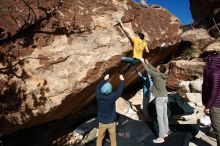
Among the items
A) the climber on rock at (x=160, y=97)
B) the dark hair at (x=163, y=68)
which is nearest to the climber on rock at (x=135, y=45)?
the climber on rock at (x=160, y=97)

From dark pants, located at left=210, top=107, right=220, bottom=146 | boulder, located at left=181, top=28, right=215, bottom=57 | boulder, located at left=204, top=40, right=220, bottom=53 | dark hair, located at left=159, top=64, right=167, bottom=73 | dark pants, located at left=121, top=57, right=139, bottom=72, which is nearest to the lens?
dark pants, located at left=210, top=107, right=220, bottom=146

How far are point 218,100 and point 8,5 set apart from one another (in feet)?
18.1

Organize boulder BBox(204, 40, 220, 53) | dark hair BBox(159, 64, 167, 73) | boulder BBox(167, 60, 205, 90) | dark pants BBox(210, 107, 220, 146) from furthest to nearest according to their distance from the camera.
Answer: boulder BBox(204, 40, 220, 53), boulder BBox(167, 60, 205, 90), dark hair BBox(159, 64, 167, 73), dark pants BBox(210, 107, 220, 146)

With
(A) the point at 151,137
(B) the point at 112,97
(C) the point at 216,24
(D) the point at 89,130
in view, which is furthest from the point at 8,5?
(C) the point at 216,24

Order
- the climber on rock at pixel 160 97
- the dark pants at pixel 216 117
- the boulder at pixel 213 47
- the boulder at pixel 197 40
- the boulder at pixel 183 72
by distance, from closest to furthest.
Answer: the dark pants at pixel 216 117
the climber on rock at pixel 160 97
the boulder at pixel 183 72
the boulder at pixel 213 47
the boulder at pixel 197 40

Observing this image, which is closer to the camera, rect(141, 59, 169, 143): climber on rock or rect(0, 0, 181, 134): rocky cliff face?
rect(0, 0, 181, 134): rocky cliff face

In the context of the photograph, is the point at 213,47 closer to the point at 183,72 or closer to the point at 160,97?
the point at 183,72

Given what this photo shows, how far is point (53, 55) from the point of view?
841 centimetres

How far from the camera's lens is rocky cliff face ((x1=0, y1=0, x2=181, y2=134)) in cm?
812

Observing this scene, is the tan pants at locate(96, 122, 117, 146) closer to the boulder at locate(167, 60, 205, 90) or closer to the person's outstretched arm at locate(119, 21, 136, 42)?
the person's outstretched arm at locate(119, 21, 136, 42)

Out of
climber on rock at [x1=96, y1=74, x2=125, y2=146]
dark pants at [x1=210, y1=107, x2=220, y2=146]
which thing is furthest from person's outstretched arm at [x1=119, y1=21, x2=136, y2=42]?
dark pants at [x1=210, y1=107, x2=220, y2=146]

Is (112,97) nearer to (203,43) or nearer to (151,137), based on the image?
(151,137)

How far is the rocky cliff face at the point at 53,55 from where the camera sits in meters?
8.12

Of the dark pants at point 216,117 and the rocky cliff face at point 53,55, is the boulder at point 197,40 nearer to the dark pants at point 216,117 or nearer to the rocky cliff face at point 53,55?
the rocky cliff face at point 53,55
